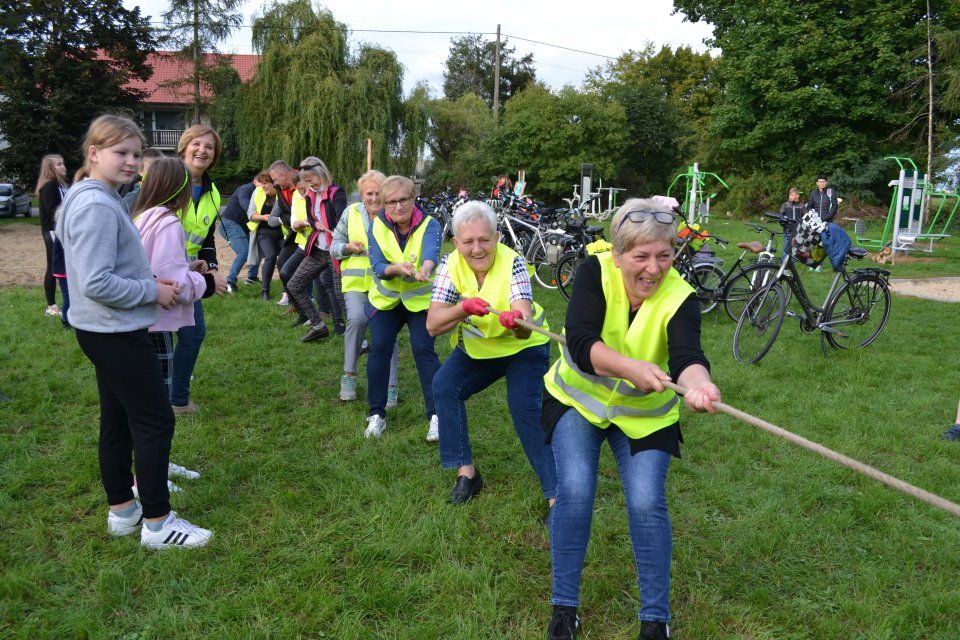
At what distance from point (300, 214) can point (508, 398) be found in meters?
5.03

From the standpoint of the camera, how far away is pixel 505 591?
9.93ft

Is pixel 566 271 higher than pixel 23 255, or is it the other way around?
pixel 566 271

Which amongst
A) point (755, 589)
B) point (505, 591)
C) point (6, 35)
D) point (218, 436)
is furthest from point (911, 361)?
point (6, 35)

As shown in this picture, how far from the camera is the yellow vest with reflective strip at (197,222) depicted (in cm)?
470

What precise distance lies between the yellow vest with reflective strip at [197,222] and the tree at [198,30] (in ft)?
105

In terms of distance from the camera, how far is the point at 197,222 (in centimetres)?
474

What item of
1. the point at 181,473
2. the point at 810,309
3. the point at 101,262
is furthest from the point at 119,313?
the point at 810,309

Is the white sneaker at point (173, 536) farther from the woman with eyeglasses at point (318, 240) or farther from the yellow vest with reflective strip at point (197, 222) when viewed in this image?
the woman with eyeglasses at point (318, 240)

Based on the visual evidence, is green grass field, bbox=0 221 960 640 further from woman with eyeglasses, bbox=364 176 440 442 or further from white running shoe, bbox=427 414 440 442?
woman with eyeglasses, bbox=364 176 440 442

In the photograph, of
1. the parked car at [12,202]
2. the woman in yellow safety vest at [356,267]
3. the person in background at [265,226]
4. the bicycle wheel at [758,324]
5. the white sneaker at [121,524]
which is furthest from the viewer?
the parked car at [12,202]

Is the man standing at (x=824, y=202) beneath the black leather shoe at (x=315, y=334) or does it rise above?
above

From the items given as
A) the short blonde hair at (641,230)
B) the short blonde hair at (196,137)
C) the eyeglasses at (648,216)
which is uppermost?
the short blonde hair at (196,137)

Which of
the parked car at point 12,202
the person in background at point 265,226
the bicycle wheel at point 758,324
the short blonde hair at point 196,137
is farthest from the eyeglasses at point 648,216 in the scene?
the parked car at point 12,202

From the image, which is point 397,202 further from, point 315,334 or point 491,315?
point 315,334
